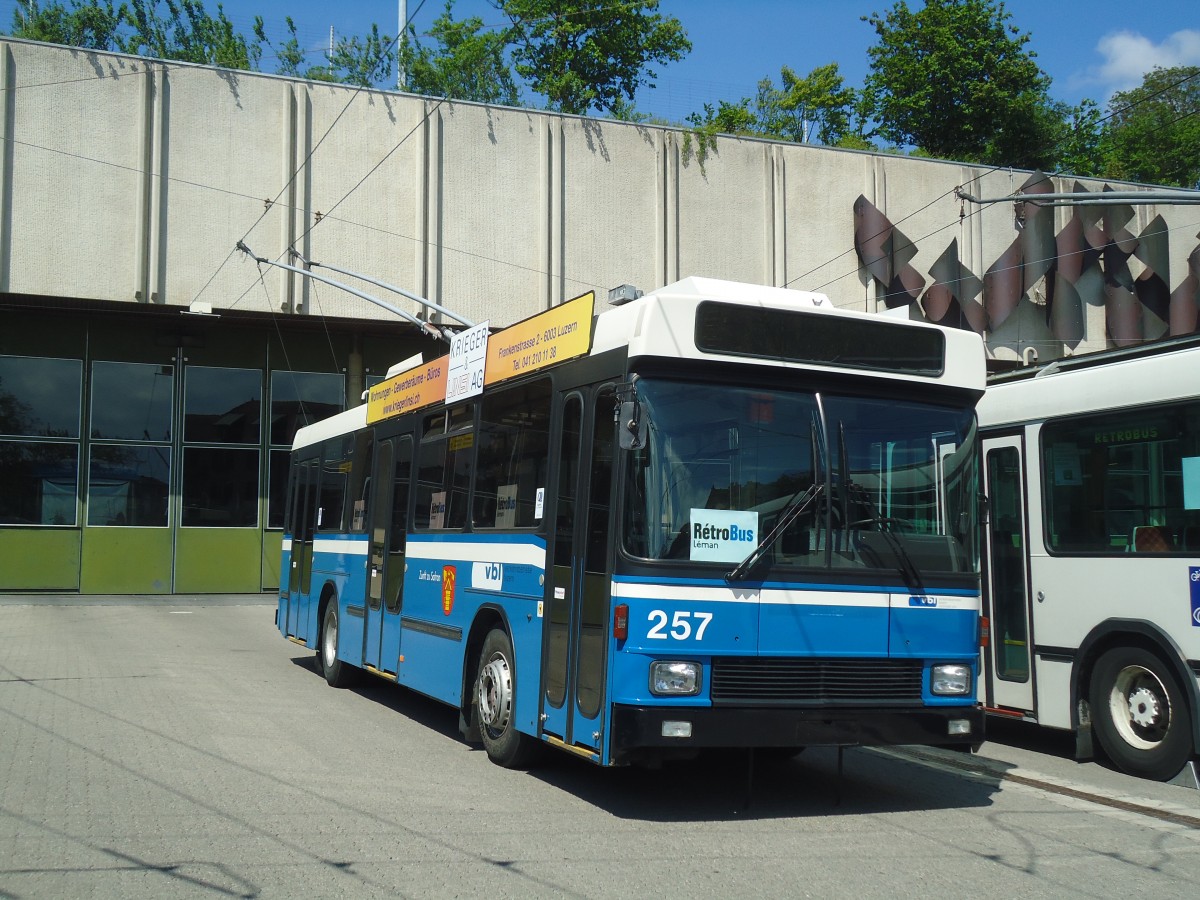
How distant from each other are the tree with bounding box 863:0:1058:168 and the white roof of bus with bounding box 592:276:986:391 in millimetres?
47356

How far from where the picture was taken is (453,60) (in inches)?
1818

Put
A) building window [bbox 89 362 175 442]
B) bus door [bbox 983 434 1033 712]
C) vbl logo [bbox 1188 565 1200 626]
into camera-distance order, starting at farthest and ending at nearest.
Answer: building window [bbox 89 362 175 442] < bus door [bbox 983 434 1033 712] < vbl logo [bbox 1188 565 1200 626]

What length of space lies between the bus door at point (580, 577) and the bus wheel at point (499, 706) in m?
0.71

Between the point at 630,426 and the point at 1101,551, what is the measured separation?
4503 millimetres

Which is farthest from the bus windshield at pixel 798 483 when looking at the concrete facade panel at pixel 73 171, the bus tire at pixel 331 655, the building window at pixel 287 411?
the building window at pixel 287 411

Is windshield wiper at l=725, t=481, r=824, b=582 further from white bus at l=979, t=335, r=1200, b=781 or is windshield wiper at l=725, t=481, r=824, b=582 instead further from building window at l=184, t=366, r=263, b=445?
building window at l=184, t=366, r=263, b=445

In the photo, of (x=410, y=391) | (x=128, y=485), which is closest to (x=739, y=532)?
(x=410, y=391)

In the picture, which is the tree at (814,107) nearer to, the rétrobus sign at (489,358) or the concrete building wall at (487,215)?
the concrete building wall at (487,215)

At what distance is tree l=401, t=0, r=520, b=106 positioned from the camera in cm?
4547

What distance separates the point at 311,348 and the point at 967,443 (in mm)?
27579

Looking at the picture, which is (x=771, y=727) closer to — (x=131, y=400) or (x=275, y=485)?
(x=275, y=485)

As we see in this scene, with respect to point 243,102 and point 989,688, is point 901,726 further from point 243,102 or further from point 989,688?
point 243,102

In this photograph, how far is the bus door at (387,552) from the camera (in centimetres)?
1156

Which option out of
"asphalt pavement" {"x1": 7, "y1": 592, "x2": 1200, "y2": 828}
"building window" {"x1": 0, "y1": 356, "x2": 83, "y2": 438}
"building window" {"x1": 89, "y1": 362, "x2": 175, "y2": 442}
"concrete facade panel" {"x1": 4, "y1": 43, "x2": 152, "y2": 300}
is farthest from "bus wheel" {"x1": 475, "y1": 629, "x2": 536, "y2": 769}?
"building window" {"x1": 0, "y1": 356, "x2": 83, "y2": 438}
